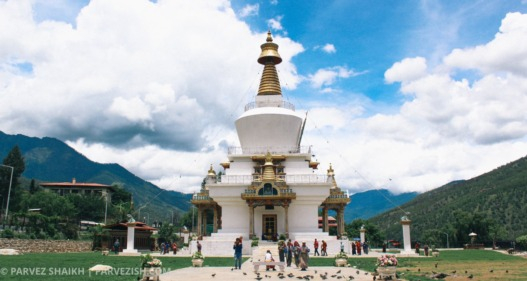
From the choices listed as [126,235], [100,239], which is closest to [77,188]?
[100,239]

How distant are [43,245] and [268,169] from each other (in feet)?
68.0

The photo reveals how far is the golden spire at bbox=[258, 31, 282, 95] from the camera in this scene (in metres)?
44.5

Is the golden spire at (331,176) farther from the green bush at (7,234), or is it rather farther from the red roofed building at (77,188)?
the red roofed building at (77,188)

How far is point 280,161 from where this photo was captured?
134ft

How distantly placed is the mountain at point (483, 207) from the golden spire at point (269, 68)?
22.8 meters

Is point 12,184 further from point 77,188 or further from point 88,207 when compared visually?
point 77,188

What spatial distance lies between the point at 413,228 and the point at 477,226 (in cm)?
3375

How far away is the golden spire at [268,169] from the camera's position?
121 feet

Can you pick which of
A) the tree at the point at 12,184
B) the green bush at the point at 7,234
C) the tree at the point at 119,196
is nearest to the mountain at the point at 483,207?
the green bush at the point at 7,234

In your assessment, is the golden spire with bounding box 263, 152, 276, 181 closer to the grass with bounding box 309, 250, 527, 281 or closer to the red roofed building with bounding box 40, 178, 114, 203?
the grass with bounding box 309, 250, 527, 281

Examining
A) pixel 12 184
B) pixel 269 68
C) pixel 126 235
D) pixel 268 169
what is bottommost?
pixel 126 235

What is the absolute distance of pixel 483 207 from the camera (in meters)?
76.9

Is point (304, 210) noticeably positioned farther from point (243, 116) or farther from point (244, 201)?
point (243, 116)

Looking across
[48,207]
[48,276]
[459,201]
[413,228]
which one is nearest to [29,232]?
[48,207]
